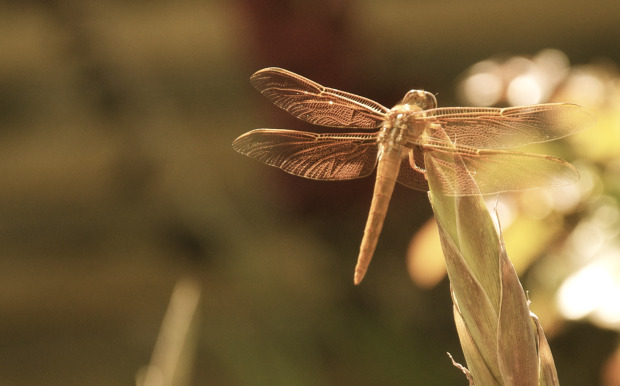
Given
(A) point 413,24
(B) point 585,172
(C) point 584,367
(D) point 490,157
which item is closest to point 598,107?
(B) point 585,172

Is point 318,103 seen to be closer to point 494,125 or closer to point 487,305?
point 494,125

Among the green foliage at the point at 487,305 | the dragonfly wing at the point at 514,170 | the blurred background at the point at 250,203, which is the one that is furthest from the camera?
the blurred background at the point at 250,203

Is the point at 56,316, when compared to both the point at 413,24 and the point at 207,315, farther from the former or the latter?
the point at 413,24

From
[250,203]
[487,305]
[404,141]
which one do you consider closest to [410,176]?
[404,141]

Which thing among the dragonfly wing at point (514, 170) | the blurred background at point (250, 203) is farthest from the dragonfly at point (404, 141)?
the blurred background at point (250, 203)

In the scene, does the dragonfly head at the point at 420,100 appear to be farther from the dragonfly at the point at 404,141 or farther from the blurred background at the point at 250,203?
the blurred background at the point at 250,203
